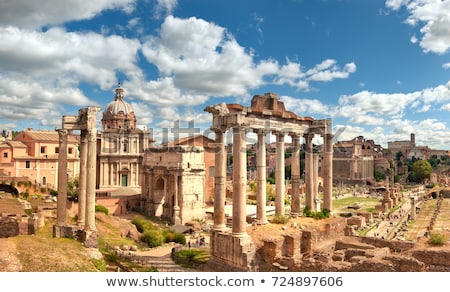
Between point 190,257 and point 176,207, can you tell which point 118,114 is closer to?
point 176,207

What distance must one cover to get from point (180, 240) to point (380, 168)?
118m

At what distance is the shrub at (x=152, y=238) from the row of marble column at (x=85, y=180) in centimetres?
789

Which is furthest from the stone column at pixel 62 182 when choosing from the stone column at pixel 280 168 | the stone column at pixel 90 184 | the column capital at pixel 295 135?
the column capital at pixel 295 135

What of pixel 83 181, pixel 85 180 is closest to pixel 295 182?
pixel 85 180

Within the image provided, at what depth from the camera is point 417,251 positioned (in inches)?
690

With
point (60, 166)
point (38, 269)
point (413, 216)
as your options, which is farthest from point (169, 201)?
point (413, 216)

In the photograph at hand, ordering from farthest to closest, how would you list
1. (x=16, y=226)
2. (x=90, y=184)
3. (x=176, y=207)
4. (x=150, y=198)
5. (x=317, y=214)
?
(x=150, y=198) → (x=176, y=207) → (x=317, y=214) → (x=16, y=226) → (x=90, y=184)

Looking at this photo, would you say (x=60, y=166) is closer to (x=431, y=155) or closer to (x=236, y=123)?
(x=236, y=123)

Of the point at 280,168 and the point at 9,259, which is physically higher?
the point at 280,168

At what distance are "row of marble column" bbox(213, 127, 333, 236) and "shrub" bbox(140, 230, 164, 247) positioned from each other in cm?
984

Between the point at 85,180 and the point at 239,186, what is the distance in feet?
28.1

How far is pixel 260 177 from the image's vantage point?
20.1 metres

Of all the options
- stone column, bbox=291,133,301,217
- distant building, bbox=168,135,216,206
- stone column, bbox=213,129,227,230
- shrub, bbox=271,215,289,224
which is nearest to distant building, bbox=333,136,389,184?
distant building, bbox=168,135,216,206

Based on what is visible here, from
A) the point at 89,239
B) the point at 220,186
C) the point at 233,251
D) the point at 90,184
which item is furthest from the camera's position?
the point at 90,184
